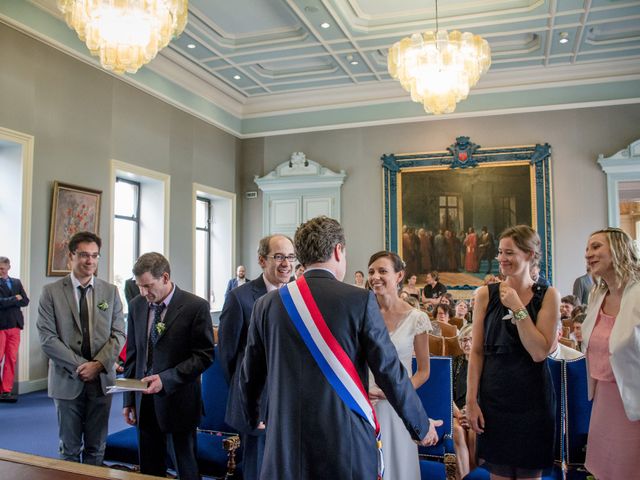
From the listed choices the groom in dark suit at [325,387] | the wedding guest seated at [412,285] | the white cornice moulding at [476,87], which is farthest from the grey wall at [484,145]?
the groom in dark suit at [325,387]

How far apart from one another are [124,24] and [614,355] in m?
5.00

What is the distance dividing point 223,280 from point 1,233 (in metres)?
5.24

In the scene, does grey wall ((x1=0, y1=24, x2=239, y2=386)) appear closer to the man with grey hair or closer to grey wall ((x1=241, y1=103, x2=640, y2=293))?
the man with grey hair

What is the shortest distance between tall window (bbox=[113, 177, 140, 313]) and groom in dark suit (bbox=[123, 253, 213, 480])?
21.2 feet

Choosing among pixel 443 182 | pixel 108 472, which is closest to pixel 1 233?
pixel 108 472

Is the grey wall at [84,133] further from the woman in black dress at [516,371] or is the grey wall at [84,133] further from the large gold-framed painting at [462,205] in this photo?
the woman in black dress at [516,371]

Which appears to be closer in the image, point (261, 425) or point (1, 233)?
point (261, 425)

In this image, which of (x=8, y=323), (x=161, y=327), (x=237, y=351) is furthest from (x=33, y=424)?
(x=237, y=351)

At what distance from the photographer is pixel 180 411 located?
2.84 m

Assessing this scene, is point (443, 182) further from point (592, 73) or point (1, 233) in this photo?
point (1, 233)

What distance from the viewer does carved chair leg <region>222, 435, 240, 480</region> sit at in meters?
2.97

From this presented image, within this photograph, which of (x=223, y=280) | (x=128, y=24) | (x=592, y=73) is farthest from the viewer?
(x=223, y=280)

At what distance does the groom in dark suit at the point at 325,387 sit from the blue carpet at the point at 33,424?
11.0 feet

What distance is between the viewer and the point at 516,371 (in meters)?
2.41
